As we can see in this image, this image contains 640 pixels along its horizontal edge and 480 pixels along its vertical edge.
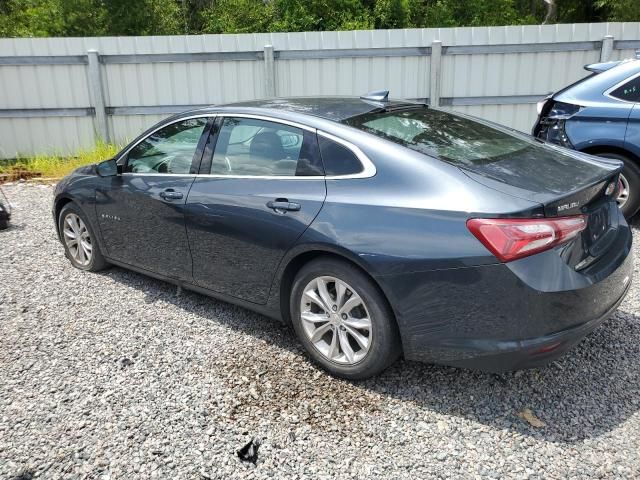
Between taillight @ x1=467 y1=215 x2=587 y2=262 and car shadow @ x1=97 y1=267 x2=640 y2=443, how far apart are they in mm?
902

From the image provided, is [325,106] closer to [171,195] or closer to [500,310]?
[171,195]

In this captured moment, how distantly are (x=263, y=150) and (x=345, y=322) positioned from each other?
3.98 feet

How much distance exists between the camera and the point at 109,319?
420 cm

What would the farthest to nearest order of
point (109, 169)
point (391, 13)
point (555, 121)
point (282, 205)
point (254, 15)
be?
1. point (254, 15)
2. point (391, 13)
3. point (555, 121)
4. point (109, 169)
5. point (282, 205)

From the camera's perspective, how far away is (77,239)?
16.8 feet

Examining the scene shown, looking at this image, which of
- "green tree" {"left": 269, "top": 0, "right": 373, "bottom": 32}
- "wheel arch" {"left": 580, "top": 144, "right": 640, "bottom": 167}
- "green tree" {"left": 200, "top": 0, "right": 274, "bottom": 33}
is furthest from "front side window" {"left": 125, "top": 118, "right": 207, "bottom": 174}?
"green tree" {"left": 200, "top": 0, "right": 274, "bottom": 33}

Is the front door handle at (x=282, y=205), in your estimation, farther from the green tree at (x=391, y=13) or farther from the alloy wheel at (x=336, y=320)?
the green tree at (x=391, y=13)

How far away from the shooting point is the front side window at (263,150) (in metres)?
3.37

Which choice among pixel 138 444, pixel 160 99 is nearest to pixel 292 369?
pixel 138 444

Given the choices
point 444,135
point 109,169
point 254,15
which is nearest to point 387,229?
point 444,135

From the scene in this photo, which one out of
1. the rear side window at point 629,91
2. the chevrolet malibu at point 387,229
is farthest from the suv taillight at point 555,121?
the chevrolet malibu at point 387,229

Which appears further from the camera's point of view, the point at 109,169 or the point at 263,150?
the point at 109,169

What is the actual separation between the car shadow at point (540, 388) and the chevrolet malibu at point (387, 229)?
261 millimetres

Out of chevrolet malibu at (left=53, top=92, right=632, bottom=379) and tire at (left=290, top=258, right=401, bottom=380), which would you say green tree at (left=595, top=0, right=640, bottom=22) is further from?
tire at (left=290, top=258, right=401, bottom=380)
